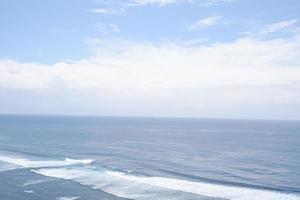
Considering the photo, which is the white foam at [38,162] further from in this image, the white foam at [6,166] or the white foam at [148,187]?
the white foam at [148,187]

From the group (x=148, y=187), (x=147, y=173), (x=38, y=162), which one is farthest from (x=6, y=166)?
(x=148, y=187)

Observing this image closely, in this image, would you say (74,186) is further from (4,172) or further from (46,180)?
(4,172)

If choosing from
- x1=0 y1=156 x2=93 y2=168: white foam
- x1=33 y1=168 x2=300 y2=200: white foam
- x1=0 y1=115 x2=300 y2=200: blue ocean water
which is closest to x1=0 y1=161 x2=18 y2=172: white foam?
x1=0 y1=115 x2=300 y2=200: blue ocean water

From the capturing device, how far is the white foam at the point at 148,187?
4891 cm

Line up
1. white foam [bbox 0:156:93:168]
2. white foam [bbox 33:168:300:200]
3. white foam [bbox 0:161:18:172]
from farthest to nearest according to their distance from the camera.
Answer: white foam [bbox 0:156:93:168] < white foam [bbox 0:161:18:172] < white foam [bbox 33:168:300:200]

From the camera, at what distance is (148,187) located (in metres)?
52.9

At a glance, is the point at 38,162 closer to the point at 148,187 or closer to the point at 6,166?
the point at 6,166

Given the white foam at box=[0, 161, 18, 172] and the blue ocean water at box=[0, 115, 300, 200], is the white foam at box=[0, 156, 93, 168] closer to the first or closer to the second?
the blue ocean water at box=[0, 115, 300, 200]

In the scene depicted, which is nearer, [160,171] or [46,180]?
[46,180]

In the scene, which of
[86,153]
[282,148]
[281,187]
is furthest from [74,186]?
[282,148]

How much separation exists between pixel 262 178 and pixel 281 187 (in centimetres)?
596

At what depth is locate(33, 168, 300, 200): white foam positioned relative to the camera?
48.9 m

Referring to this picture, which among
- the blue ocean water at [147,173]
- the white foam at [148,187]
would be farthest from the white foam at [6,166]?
the white foam at [148,187]

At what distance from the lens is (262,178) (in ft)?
200
